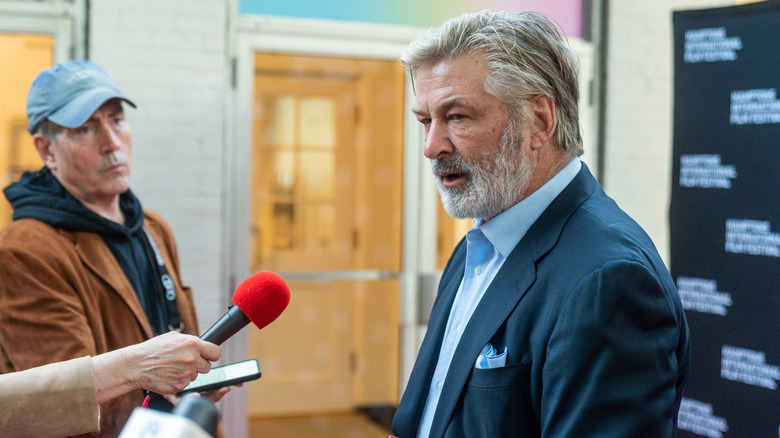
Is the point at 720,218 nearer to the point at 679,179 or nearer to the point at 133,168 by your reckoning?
the point at 679,179

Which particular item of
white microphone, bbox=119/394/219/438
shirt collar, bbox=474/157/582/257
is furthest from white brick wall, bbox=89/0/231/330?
white microphone, bbox=119/394/219/438

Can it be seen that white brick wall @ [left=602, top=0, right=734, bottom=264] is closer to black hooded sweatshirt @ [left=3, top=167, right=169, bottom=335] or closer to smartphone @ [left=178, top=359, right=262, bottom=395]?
black hooded sweatshirt @ [left=3, top=167, right=169, bottom=335]

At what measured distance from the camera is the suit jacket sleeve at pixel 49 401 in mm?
1286

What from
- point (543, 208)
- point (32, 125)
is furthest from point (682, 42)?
point (32, 125)

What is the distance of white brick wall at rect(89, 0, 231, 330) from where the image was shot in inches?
129

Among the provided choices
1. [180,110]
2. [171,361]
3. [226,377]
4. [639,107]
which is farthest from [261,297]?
[639,107]

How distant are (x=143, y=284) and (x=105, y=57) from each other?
65.7 inches

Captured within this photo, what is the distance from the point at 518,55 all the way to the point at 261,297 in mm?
695

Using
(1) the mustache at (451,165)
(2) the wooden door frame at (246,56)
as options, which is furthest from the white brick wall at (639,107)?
(1) the mustache at (451,165)

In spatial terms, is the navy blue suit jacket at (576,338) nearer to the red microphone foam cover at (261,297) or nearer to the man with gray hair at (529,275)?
the man with gray hair at (529,275)

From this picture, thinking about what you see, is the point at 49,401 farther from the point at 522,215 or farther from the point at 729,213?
the point at 729,213

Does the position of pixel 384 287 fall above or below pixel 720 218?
below

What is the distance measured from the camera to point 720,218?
250cm

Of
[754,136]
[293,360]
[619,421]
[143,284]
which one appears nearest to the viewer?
[619,421]
